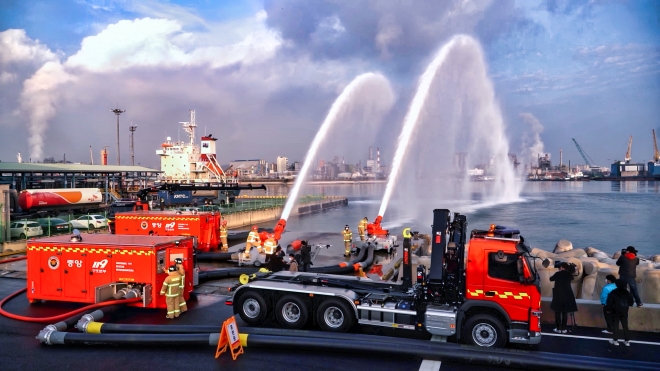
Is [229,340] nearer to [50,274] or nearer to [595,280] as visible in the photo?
[50,274]

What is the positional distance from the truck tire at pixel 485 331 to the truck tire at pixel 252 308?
445 cm

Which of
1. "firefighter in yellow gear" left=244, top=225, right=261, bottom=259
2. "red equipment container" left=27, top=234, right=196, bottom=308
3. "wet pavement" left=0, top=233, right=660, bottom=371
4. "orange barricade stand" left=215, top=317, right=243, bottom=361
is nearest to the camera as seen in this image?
"wet pavement" left=0, top=233, right=660, bottom=371

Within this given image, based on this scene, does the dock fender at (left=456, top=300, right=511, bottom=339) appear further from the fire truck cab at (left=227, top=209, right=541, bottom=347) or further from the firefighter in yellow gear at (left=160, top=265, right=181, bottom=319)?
the firefighter in yellow gear at (left=160, top=265, right=181, bottom=319)

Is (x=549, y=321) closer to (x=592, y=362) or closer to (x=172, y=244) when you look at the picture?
(x=592, y=362)

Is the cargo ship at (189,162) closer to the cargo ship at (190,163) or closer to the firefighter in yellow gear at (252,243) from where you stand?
the cargo ship at (190,163)

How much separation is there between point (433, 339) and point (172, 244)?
23.7 feet

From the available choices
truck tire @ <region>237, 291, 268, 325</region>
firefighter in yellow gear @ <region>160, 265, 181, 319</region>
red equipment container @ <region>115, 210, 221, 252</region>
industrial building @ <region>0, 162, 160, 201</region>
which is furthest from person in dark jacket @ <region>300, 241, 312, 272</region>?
industrial building @ <region>0, 162, 160, 201</region>

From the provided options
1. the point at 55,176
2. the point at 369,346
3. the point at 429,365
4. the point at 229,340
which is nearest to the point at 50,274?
the point at 229,340

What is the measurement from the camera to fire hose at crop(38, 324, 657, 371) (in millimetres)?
7758

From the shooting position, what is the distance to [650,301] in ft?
35.8

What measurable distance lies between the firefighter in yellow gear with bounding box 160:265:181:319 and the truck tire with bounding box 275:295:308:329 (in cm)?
264

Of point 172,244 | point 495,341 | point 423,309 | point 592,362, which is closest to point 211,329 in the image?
point 172,244

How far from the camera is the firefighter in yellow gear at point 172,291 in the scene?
426 inches

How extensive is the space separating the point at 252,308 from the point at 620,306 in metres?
7.87
